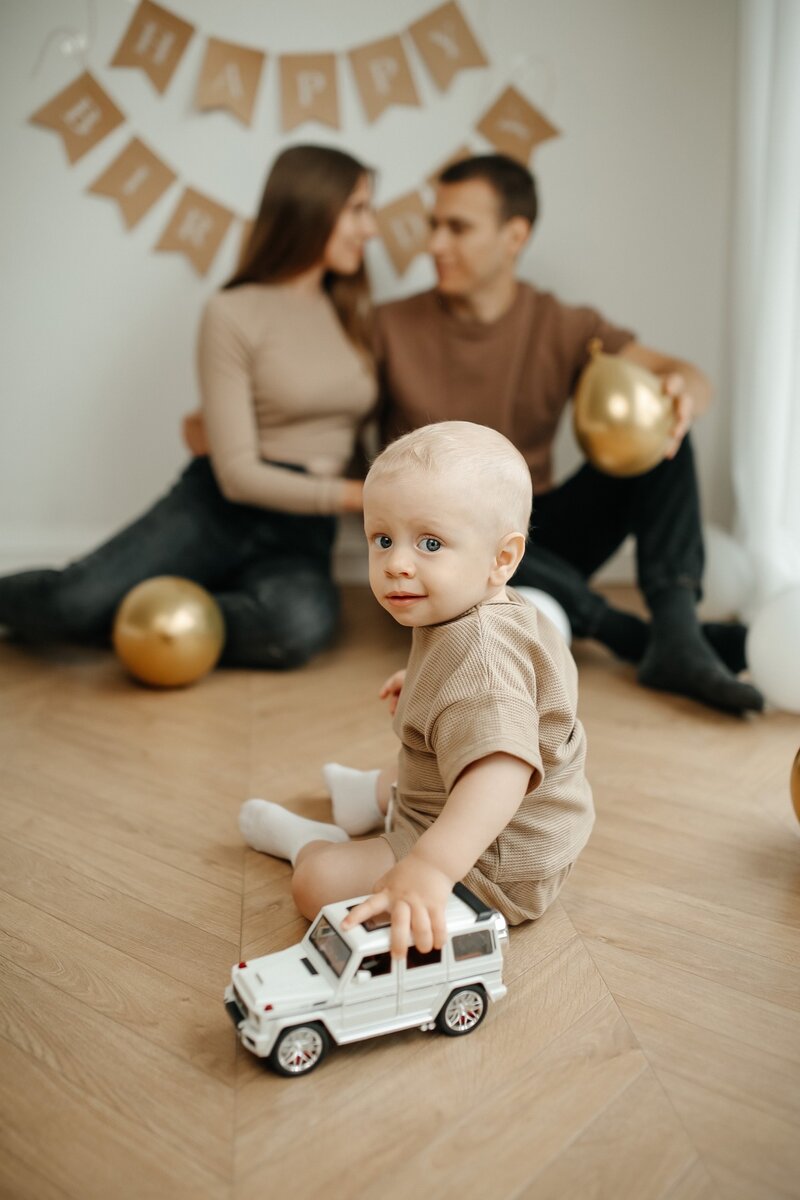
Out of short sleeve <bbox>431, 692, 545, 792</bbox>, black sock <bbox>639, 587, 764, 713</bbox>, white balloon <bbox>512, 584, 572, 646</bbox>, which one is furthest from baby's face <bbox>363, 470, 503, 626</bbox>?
black sock <bbox>639, 587, 764, 713</bbox>

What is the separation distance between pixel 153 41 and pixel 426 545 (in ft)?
6.62

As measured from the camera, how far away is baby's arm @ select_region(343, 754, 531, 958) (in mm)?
951

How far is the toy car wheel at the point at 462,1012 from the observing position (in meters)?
1.01

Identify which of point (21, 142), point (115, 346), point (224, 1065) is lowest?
point (224, 1065)

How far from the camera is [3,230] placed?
2.58 m

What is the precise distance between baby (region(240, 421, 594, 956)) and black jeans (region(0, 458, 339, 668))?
0.97m

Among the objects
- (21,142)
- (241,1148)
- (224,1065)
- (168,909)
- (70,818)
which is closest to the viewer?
(241,1148)

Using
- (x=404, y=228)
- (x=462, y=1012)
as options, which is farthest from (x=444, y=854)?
(x=404, y=228)

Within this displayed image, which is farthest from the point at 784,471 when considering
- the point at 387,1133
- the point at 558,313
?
the point at 387,1133

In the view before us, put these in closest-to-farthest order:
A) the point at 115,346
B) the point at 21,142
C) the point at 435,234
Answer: the point at 435,234
the point at 21,142
the point at 115,346

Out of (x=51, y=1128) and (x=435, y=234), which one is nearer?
(x=51, y=1128)

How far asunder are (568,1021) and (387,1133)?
0.78ft

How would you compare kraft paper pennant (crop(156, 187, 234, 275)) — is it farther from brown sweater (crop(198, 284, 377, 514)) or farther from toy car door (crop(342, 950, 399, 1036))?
toy car door (crop(342, 950, 399, 1036))

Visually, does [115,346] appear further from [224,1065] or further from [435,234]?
[224,1065]
